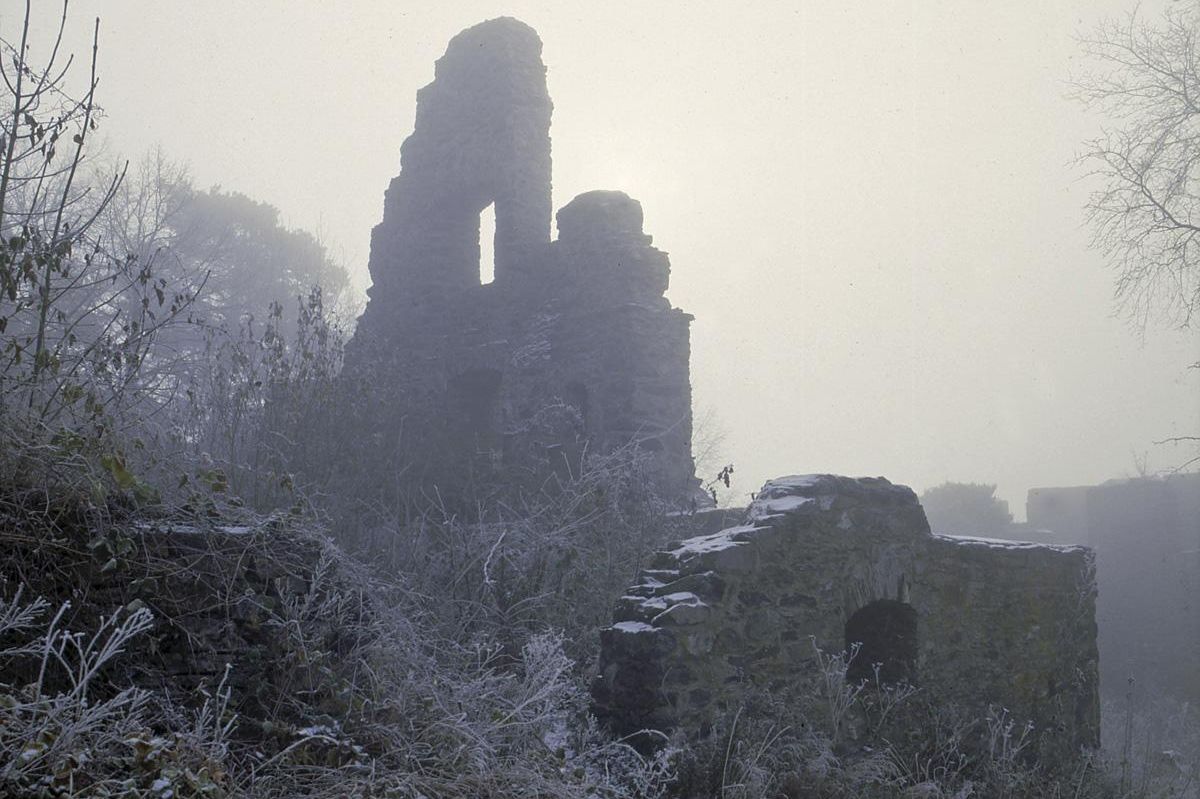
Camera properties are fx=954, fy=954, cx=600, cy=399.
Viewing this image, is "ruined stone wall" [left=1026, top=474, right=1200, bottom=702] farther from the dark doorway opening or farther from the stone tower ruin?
the dark doorway opening

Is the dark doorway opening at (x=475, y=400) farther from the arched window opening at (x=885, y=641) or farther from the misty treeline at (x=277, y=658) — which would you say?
the arched window opening at (x=885, y=641)

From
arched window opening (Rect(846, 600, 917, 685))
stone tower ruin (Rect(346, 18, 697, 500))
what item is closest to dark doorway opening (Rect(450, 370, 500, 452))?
stone tower ruin (Rect(346, 18, 697, 500))

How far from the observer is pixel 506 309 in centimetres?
1362

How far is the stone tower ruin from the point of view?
480 inches

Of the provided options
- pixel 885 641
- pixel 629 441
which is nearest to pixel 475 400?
pixel 629 441

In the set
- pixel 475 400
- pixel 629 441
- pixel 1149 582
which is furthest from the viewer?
pixel 1149 582

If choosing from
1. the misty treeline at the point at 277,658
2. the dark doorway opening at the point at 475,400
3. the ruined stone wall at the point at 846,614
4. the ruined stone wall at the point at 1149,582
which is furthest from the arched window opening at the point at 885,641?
the ruined stone wall at the point at 1149,582

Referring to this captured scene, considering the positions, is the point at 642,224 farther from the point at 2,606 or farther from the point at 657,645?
the point at 2,606

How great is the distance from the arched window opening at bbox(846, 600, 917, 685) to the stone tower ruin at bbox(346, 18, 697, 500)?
393 cm

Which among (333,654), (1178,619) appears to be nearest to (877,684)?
(333,654)

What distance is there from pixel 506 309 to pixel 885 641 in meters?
7.74

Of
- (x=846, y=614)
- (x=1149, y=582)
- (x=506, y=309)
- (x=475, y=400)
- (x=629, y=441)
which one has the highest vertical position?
(x=506, y=309)

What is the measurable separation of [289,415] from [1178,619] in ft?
66.8

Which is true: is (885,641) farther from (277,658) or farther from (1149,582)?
(1149,582)
